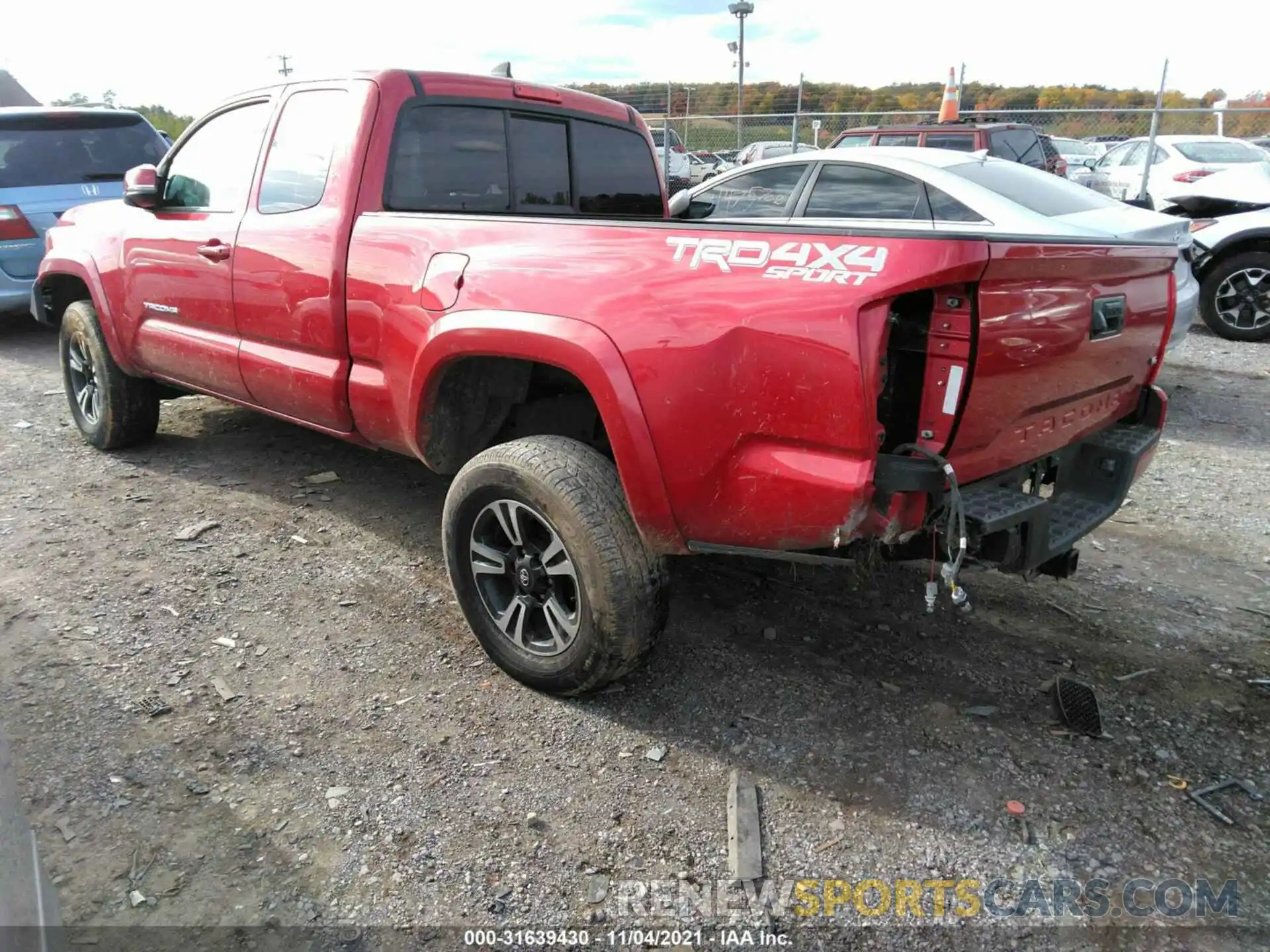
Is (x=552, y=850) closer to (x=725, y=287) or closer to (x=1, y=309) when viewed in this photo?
(x=725, y=287)

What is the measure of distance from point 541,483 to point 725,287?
0.84 meters

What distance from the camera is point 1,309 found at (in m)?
7.73

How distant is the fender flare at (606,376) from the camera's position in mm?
2566

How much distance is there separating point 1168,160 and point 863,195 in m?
8.82

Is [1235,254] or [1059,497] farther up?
[1235,254]

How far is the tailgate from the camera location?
2.30 m

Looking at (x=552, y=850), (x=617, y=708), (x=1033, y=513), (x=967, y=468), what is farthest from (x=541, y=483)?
(x=1033, y=513)

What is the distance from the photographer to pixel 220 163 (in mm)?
4262

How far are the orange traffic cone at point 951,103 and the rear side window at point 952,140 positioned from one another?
331 centimetres

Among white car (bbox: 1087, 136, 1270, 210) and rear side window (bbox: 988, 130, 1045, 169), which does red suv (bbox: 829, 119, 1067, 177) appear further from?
white car (bbox: 1087, 136, 1270, 210)

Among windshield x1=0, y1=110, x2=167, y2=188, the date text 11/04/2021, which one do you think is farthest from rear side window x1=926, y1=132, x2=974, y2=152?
the date text 11/04/2021

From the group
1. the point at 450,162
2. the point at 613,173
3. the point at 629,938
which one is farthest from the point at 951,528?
the point at 613,173

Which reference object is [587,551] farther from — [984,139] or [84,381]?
[984,139]

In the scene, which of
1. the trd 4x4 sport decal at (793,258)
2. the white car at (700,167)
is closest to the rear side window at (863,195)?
the trd 4x4 sport decal at (793,258)
